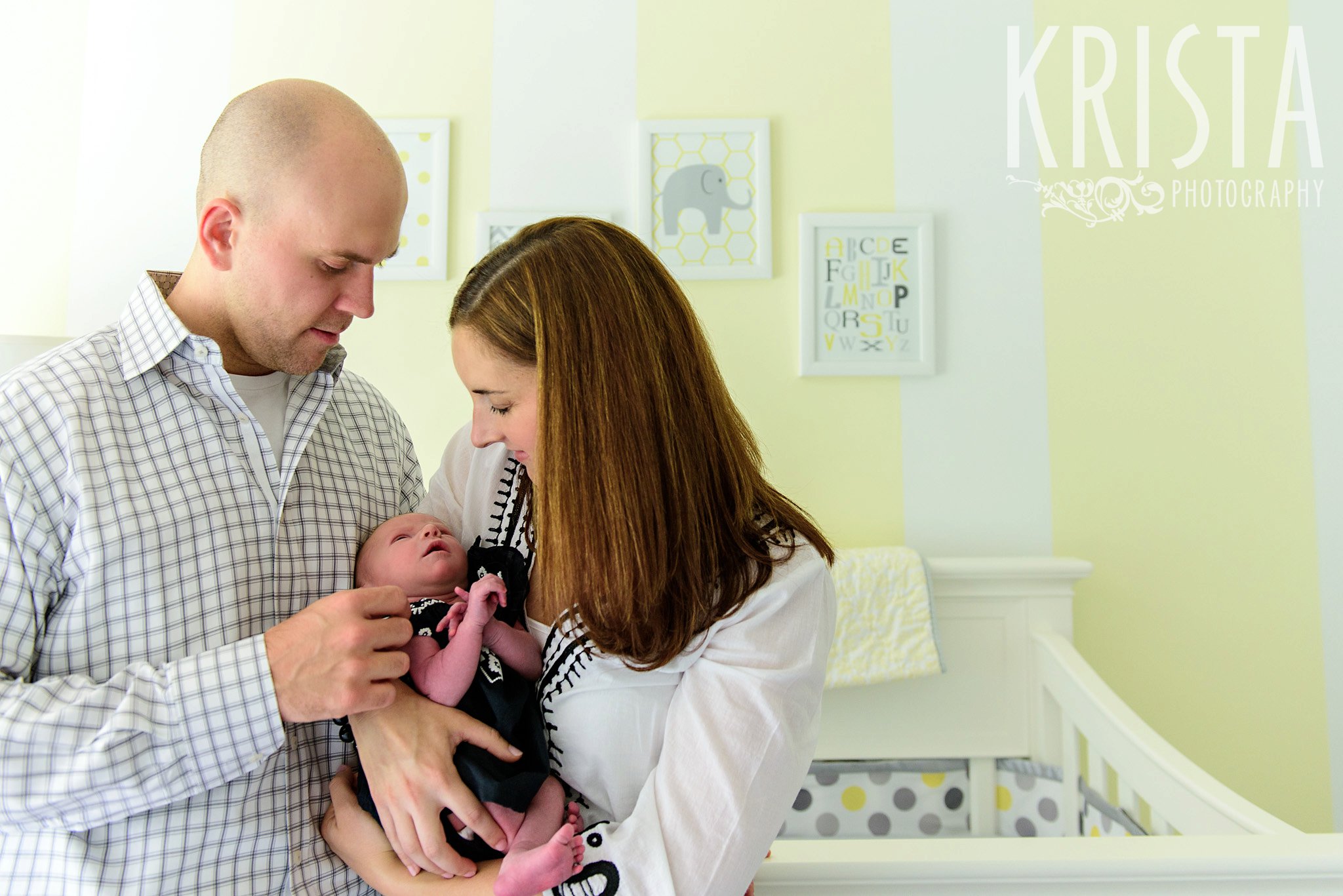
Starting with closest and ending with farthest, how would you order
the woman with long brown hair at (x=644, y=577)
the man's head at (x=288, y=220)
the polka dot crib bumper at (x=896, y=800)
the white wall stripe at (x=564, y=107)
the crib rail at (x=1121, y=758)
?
the woman with long brown hair at (x=644, y=577), the man's head at (x=288, y=220), the crib rail at (x=1121, y=758), the polka dot crib bumper at (x=896, y=800), the white wall stripe at (x=564, y=107)

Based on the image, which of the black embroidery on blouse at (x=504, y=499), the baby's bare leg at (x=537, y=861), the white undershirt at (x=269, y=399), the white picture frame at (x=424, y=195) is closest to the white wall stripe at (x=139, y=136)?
the white picture frame at (x=424, y=195)

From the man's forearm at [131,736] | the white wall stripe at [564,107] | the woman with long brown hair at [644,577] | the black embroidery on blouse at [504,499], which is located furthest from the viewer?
the white wall stripe at [564,107]

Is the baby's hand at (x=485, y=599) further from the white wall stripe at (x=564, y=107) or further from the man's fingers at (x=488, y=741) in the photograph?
the white wall stripe at (x=564, y=107)

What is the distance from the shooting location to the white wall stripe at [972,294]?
2.26 m

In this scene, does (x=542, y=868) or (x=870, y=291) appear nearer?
(x=542, y=868)

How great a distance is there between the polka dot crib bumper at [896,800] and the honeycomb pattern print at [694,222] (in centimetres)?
125

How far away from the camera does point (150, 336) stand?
102 cm

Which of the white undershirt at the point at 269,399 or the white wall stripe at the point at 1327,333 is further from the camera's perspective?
the white wall stripe at the point at 1327,333

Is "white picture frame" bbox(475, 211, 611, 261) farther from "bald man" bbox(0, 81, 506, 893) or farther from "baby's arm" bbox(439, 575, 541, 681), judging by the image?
"baby's arm" bbox(439, 575, 541, 681)

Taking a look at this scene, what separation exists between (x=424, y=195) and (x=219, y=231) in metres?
1.21

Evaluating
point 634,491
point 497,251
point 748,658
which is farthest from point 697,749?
point 497,251

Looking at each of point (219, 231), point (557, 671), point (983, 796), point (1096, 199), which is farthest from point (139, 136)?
point (983, 796)

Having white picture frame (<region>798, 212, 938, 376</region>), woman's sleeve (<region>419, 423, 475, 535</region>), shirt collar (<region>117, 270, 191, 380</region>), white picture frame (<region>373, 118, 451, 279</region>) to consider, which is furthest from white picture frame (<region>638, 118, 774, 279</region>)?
shirt collar (<region>117, 270, 191, 380</region>)

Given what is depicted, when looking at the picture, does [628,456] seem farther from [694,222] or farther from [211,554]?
[694,222]
